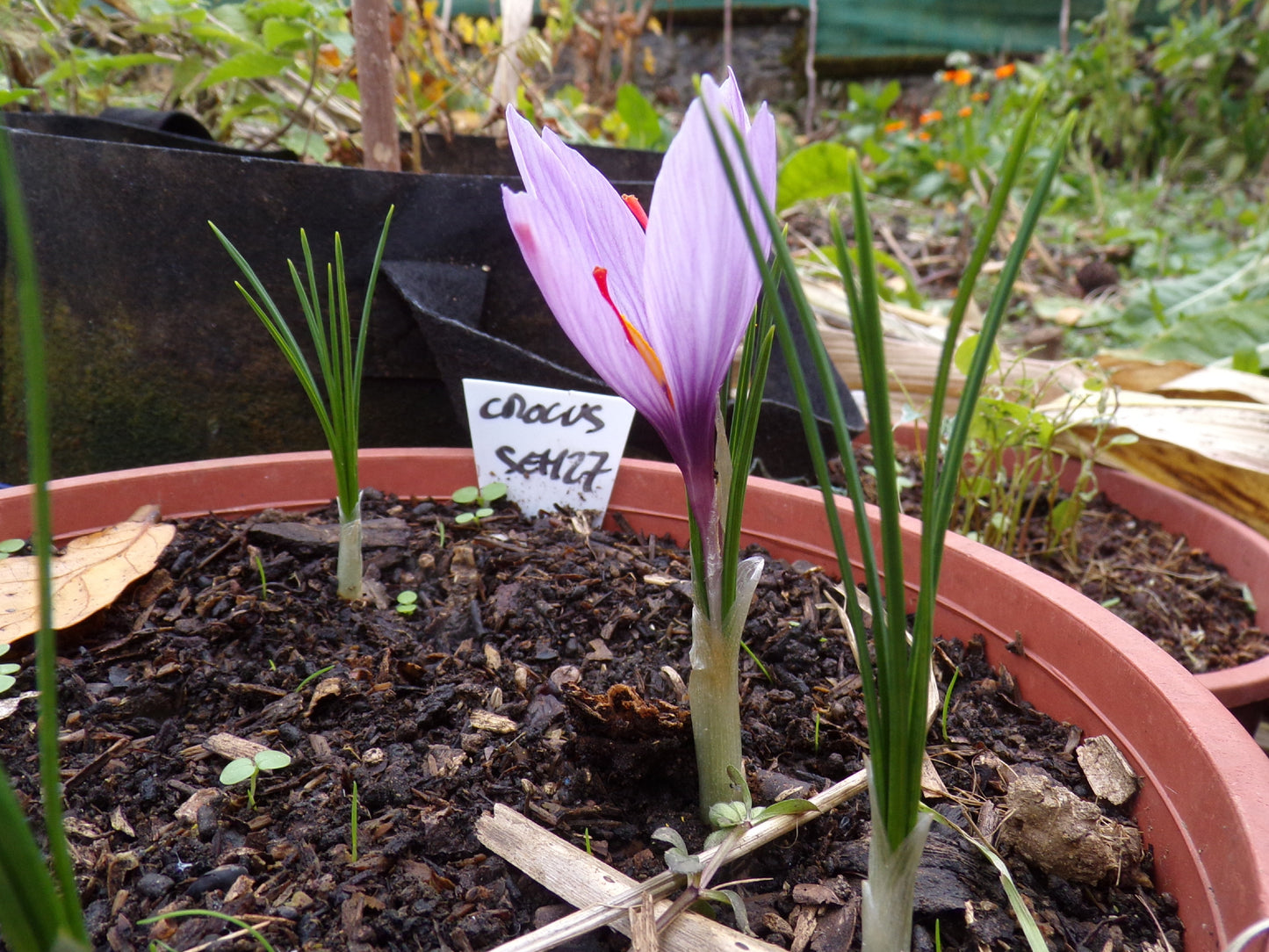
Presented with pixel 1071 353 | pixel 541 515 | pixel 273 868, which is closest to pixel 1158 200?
pixel 1071 353

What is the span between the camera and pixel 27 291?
244 mm

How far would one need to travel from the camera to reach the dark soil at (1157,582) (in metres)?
1.07

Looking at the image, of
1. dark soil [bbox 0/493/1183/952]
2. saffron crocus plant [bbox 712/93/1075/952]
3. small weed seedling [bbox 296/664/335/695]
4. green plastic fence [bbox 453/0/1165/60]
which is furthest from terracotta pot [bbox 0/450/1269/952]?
green plastic fence [bbox 453/0/1165/60]

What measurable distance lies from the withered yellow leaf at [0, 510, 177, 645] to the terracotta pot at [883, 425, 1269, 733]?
1.02 metres

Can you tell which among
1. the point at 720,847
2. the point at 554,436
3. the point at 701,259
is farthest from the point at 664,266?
the point at 554,436

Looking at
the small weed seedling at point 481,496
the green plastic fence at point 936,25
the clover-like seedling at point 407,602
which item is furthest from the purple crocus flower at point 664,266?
the green plastic fence at point 936,25

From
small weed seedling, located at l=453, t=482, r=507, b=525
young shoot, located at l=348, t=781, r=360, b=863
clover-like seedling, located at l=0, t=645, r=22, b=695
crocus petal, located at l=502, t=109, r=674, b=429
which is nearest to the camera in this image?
crocus petal, located at l=502, t=109, r=674, b=429

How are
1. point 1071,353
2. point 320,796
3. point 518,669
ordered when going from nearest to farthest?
point 320,796, point 518,669, point 1071,353

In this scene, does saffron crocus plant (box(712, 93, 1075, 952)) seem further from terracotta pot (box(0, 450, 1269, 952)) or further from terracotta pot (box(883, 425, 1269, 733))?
terracotta pot (box(883, 425, 1269, 733))

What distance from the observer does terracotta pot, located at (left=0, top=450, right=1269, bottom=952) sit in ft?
1.64

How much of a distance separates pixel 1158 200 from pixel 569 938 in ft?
14.2

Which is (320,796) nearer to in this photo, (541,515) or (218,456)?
(541,515)

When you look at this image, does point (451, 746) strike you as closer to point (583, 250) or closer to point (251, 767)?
point (251, 767)

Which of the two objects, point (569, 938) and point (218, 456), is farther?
point (218, 456)
